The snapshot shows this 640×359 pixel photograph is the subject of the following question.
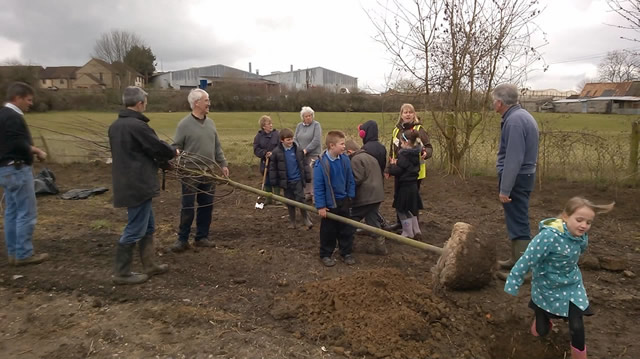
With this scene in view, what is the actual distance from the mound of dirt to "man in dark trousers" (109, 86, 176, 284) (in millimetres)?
1703

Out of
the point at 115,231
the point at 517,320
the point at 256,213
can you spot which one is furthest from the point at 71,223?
the point at 517,320

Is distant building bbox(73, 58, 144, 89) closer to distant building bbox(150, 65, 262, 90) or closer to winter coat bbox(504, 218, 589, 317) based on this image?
distant building bbox(150, 65, 262, 90)

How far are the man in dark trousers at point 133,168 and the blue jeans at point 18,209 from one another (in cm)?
138

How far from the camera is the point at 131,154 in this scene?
173 inches

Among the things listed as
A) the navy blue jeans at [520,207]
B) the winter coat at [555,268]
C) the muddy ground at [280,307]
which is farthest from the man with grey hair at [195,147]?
the winter coat at [555,268]

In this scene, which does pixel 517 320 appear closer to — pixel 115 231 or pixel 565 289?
pixel 565 289

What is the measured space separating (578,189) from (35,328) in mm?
9747

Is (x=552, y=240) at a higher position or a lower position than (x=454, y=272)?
higher

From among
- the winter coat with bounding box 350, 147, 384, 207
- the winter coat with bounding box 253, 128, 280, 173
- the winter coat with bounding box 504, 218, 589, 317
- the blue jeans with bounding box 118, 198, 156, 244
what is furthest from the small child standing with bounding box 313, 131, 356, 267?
the winter coat with bounding box 253, 128, 280, 173

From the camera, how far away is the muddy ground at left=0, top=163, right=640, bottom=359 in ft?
11.2

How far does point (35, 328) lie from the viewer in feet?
12.2

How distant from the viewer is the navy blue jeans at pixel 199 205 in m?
5.32

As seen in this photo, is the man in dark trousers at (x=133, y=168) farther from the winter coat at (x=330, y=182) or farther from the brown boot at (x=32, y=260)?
the winter coat at (x=330, y=182)

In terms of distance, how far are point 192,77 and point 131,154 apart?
68027 mm
